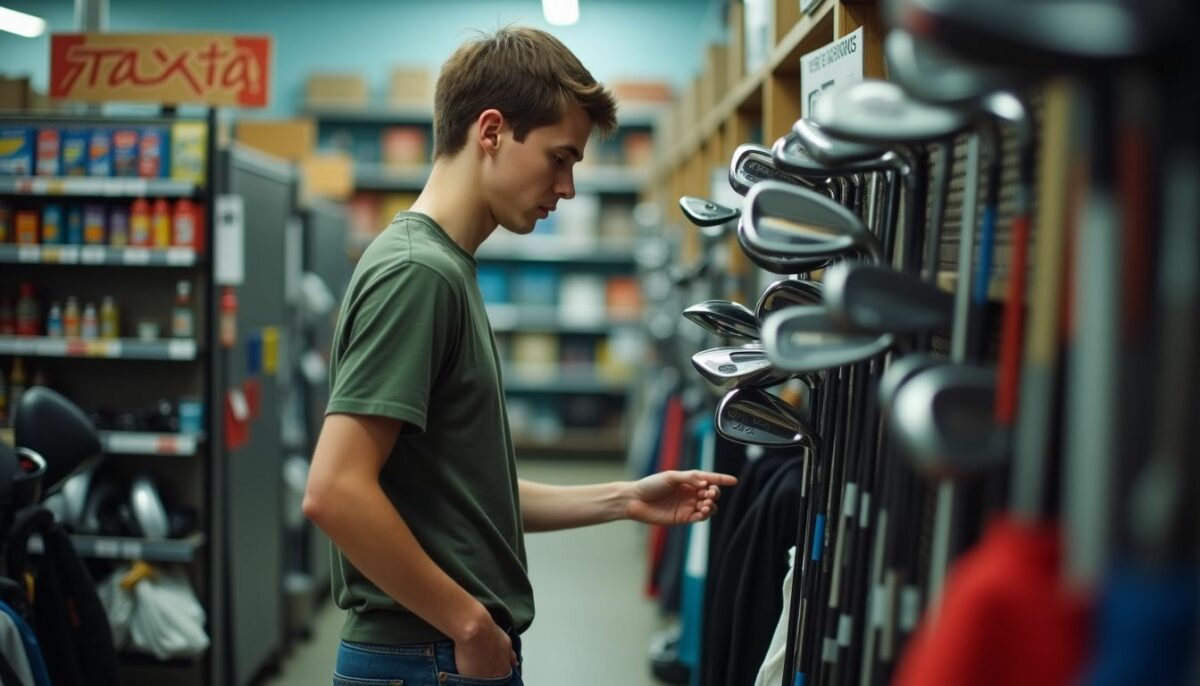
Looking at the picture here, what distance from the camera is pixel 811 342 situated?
102cm

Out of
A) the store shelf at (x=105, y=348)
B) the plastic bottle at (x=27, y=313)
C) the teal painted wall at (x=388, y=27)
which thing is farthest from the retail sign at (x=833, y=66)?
the teal painted wall at (x=388, y=27)

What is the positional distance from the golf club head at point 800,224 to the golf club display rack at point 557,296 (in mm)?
7700

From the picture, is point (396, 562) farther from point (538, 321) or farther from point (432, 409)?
point (538, 321)

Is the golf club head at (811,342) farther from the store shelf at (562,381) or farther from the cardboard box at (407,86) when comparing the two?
the cardboard box at (407,86)

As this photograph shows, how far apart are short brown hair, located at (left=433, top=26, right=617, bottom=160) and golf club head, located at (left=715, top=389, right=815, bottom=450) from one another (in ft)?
1.70

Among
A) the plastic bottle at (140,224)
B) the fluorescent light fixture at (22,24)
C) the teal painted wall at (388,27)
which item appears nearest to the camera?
the plastic bottle at (140,224)

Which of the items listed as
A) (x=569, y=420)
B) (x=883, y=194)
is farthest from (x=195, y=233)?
(x=569, y=420)

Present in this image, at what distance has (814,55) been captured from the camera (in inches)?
76.4

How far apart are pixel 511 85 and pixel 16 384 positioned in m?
2.75

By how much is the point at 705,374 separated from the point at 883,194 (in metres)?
0.38

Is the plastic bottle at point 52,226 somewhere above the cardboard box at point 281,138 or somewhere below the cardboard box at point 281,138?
below

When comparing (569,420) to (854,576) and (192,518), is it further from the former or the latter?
(854,576)

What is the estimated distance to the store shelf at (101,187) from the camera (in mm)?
3340

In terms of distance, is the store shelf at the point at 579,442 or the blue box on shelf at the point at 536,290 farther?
the blue box on shelf at the point at 536,290
